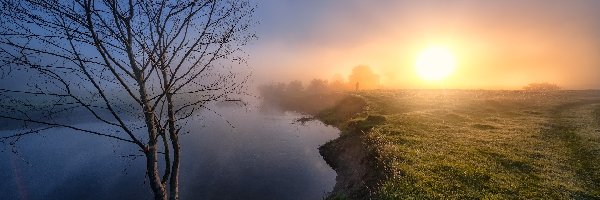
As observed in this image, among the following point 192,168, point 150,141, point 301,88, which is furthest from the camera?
point 301,88

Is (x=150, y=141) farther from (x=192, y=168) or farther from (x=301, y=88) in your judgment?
(x=301, y=88)

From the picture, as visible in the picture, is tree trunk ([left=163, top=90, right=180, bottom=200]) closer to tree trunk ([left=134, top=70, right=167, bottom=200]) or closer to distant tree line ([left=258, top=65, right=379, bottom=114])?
tree trunk ([left=134, top=70, right=167, bottom=200])

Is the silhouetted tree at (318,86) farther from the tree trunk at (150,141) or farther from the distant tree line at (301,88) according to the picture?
the tree trunk at (150,141)

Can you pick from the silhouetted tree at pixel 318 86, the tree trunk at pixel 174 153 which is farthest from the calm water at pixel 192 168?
the silhouetted tree at pixel 318 86

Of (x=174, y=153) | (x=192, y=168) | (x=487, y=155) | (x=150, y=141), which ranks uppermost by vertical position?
(x=150, y=141)

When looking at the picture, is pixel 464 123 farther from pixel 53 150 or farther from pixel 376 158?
pixel 53 150

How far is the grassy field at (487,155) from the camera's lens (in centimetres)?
2122

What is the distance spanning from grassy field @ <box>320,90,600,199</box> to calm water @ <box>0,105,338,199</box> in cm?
930

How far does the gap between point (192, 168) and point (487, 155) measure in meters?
30.8

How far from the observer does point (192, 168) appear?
4078cm

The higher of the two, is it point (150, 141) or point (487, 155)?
point (150, 141)

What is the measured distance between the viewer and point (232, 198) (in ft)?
106

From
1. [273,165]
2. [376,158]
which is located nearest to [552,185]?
[376,158]

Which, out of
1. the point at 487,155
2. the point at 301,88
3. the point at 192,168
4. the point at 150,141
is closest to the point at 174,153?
the point at 150,141
